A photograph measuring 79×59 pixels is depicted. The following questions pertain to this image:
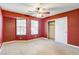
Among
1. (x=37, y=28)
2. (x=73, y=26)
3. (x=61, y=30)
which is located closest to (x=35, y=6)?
(x=73, y=26)

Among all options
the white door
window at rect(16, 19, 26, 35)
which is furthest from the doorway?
window at rect(16, 19, 26, 35)

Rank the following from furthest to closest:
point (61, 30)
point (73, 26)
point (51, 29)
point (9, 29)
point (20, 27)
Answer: point (51, 29) < point (20, 27) < point (61, 30) < point (9, 29) < point (73, 26)

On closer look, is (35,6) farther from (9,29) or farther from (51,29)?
(51,29)

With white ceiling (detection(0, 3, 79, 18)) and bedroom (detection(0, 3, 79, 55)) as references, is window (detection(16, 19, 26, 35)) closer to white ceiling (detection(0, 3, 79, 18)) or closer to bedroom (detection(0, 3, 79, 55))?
bedroom (detection(0, 3, 79, 55))

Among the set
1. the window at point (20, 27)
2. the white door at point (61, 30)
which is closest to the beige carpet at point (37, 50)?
the white door at point (61, 30)

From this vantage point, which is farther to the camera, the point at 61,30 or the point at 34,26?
the point at 34,26

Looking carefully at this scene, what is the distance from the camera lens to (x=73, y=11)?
5164mm

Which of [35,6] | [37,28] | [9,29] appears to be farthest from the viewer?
[37,28]

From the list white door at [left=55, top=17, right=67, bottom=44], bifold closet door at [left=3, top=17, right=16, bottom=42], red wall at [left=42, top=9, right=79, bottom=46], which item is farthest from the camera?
white door at [left=55, top=17, right=67, bottom=44]

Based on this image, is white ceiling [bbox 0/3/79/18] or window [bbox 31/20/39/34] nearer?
white ceiling [bbox 0/3/79/18]

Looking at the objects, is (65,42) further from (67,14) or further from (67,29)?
(67,14)

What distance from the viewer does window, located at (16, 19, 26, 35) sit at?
6.84m

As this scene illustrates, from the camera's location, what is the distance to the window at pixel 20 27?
6838mm

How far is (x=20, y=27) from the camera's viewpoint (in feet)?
22.9
